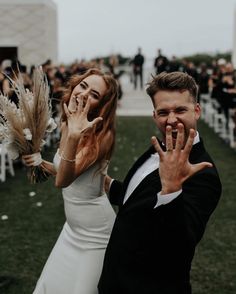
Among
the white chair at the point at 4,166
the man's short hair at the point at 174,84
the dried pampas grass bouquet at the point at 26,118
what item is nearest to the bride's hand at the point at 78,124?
the man's short hair at the point at 174,84

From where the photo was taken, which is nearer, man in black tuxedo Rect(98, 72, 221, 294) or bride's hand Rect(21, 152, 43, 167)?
man in black tuxedo Rect(98, 72, 221, 294)

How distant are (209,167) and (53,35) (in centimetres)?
2889

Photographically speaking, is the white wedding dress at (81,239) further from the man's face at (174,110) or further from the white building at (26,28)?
the white building at (26,28)

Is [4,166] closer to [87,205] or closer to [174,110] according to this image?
[87,205]

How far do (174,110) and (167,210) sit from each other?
1.37 feet

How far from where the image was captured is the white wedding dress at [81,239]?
275 centimetres

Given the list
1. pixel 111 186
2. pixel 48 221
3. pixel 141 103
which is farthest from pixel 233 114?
pixel 141 103

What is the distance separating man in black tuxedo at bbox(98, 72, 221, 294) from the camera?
182 cm

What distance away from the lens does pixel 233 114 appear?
1239 cm

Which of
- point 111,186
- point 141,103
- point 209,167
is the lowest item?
point 141,103

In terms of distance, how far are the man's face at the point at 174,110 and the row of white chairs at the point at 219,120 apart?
10.5m

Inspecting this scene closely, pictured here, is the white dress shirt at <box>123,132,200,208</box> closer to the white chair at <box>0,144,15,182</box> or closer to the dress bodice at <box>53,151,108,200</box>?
the dress bodice at <box>53,151,108,200</box>

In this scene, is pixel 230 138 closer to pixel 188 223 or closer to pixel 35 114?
pixel 35 114

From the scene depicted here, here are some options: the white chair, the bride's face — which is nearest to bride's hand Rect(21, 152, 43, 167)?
the bride's face
